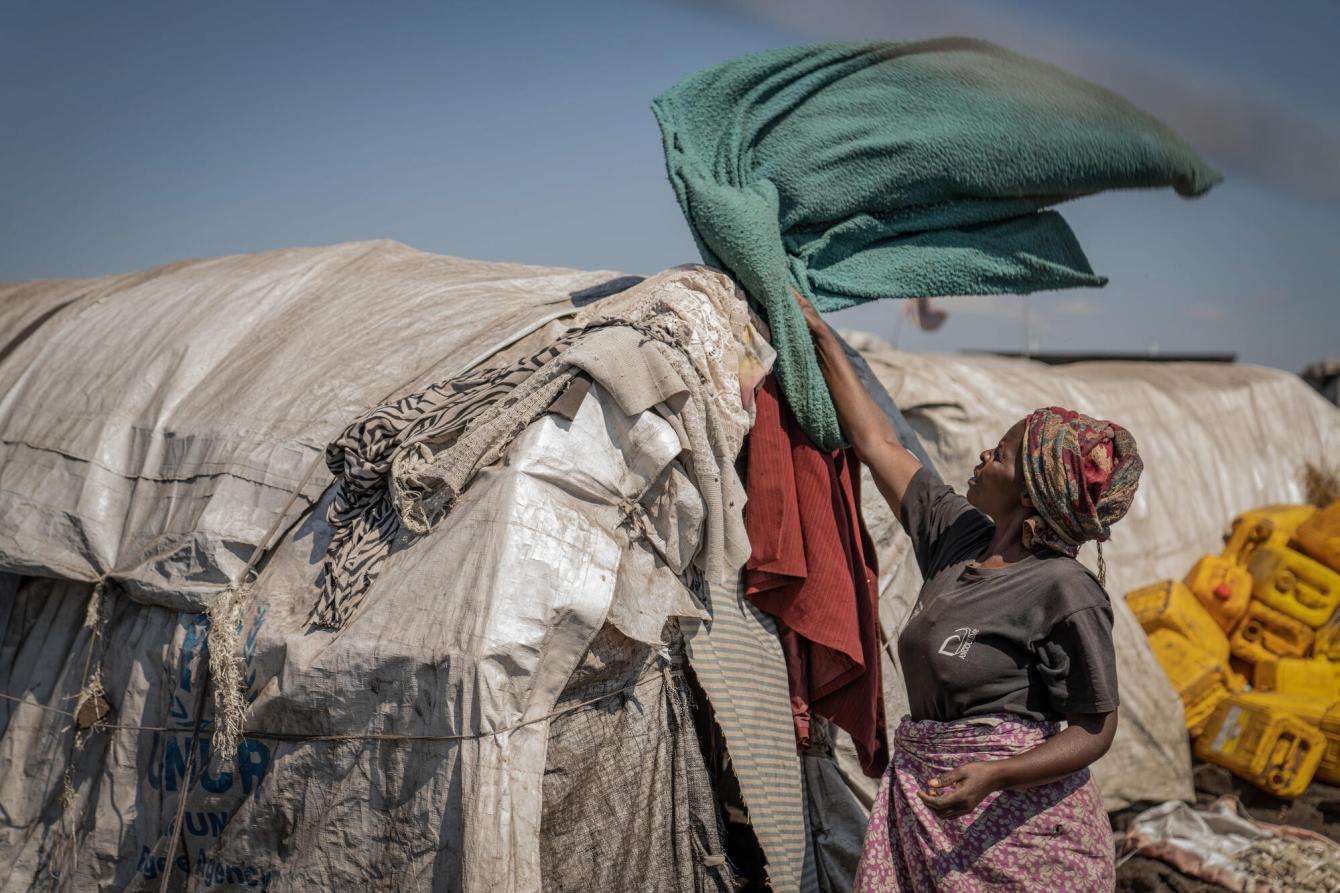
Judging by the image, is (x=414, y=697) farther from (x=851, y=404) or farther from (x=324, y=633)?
(x=851, y=404)

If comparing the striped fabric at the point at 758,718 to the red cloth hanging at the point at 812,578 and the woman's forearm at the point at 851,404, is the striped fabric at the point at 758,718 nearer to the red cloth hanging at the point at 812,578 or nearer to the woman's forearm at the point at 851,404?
the red cloth hanging at the point at 812,578

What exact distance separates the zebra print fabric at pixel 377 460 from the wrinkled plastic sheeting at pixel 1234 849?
2.91 meters

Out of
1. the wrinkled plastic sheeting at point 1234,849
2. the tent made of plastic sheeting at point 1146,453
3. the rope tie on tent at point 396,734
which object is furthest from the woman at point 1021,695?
the wrinkled plastic sheeting at point 1234,849

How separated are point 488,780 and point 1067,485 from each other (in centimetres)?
122

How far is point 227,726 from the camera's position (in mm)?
2203

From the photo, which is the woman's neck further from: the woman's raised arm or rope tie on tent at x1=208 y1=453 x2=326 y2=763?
rope tie on tent at x1=208 y1=453 x2=326 y2=763

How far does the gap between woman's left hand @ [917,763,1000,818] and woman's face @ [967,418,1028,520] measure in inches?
20.3

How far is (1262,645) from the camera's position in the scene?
546 cm

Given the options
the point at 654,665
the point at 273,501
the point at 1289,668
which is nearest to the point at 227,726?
the point at 273,501

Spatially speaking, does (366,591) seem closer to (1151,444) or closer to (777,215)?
(777,215)

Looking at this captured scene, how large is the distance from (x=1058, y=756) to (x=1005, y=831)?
0.65 ft

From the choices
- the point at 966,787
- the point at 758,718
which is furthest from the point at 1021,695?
the point at 758,718

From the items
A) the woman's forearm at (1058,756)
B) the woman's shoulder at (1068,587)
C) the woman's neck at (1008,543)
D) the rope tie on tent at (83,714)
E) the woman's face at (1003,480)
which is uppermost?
the woman's face at (1003,480)

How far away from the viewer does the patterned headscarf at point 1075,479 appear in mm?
1983
